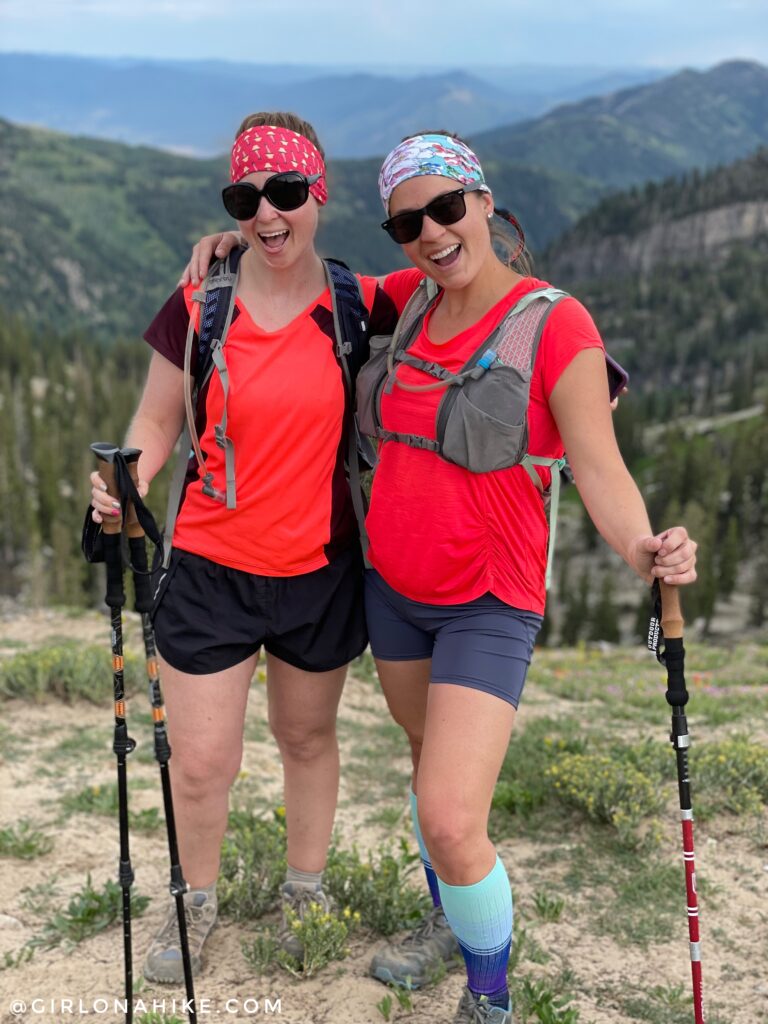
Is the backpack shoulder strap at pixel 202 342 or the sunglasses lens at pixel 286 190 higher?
the sunglasses lens at pixel 286 190

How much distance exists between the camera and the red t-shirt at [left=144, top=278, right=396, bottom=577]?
412 centimetres

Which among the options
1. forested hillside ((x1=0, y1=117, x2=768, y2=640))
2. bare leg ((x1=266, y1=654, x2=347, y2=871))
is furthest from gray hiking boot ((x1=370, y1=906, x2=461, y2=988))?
forested hillside ((x1=0, y1=117, x2=768, y2=640))

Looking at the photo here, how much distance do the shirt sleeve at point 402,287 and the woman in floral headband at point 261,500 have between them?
0.63 ft

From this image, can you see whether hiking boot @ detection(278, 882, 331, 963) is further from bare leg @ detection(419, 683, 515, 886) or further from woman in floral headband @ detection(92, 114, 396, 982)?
bare leg @ detection(419, 683, 515, 886)

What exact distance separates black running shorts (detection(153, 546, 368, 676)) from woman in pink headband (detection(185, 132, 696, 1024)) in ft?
0.96

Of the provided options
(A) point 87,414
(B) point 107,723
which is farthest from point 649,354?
(B) point 107,723

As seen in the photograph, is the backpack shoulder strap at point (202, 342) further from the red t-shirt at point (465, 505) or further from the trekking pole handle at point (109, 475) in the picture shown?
the red t-shirt at point (465, 505)

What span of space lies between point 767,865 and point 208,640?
3.87 meters

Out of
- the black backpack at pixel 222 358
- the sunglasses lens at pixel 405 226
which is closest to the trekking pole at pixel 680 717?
the black backpack at pixel 222 358

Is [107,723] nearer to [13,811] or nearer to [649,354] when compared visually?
[13,811]

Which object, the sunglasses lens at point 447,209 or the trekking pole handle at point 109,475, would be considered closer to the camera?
the trekking pole handle at point 109,475

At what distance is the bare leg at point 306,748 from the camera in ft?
14.8

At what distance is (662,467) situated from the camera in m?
101

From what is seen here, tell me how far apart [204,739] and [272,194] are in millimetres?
2457
